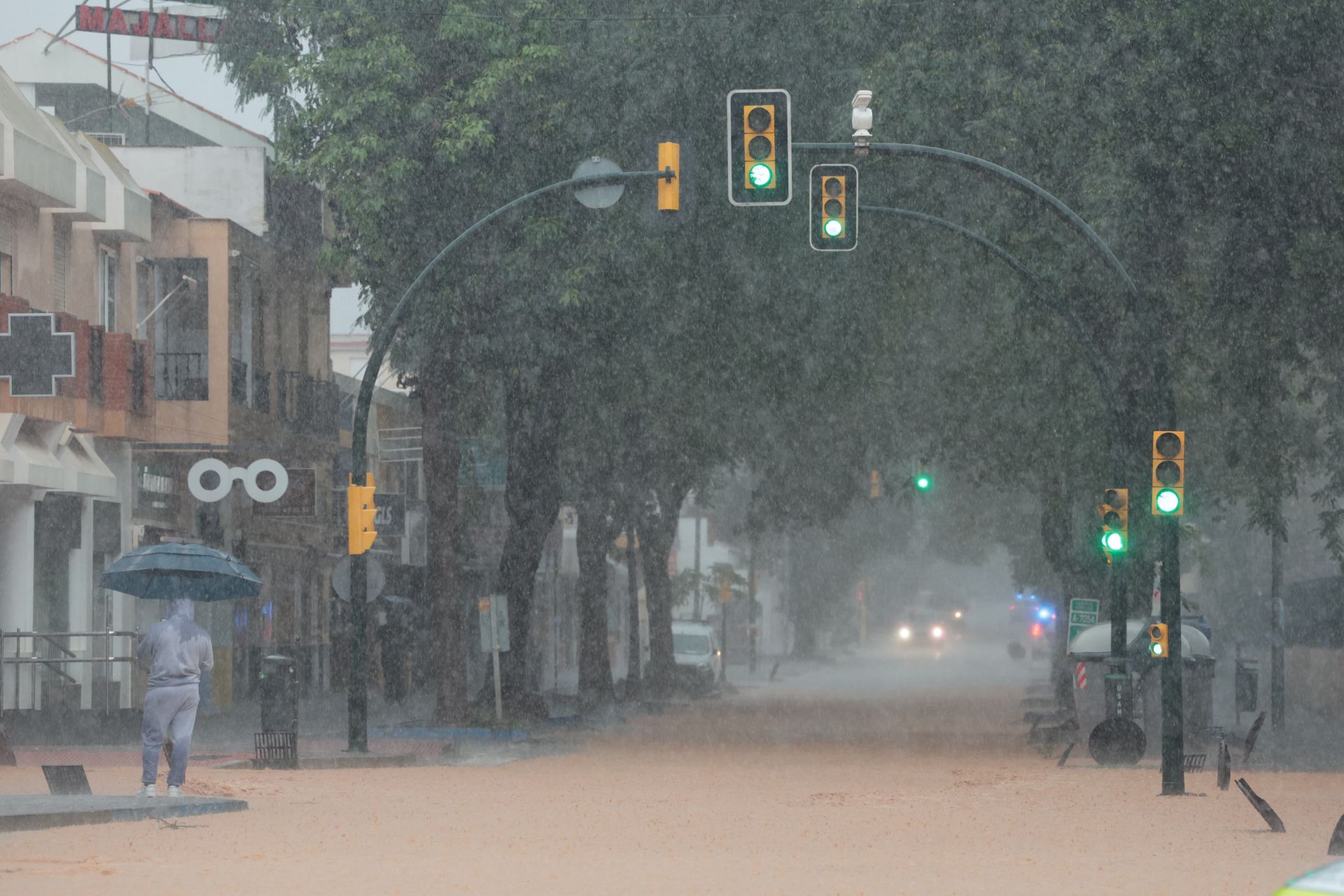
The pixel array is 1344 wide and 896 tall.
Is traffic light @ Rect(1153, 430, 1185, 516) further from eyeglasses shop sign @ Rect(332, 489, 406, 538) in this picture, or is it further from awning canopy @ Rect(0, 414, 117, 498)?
eyeglasses shop sign @ Rect(332, 489, 406, 538)

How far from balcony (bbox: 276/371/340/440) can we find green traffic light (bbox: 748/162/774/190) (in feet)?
71.3

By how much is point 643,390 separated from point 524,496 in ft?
11.5

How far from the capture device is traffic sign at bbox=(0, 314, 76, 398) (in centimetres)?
2533

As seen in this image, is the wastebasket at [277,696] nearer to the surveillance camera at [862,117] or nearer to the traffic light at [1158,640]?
the surveillance camera at [862,117]

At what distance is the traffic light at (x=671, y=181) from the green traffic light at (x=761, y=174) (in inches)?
93.6

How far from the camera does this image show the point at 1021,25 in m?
26.6

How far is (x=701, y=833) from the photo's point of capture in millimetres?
15844

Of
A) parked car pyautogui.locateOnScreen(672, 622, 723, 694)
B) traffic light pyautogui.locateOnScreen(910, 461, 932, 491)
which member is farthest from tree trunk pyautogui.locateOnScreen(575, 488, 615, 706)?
parked car pyautogui.locateOnScreen(672, 622, 723, 694)

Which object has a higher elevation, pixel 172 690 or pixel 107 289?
pixel 107 289

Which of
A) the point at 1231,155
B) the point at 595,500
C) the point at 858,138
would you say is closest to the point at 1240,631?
the point at 595,500

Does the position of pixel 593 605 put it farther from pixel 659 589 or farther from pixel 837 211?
pixel 837 211

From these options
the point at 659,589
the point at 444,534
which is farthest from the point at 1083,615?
the point at 659,589

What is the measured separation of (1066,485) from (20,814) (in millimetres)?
22776

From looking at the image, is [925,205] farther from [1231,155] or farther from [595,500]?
[595,500]
